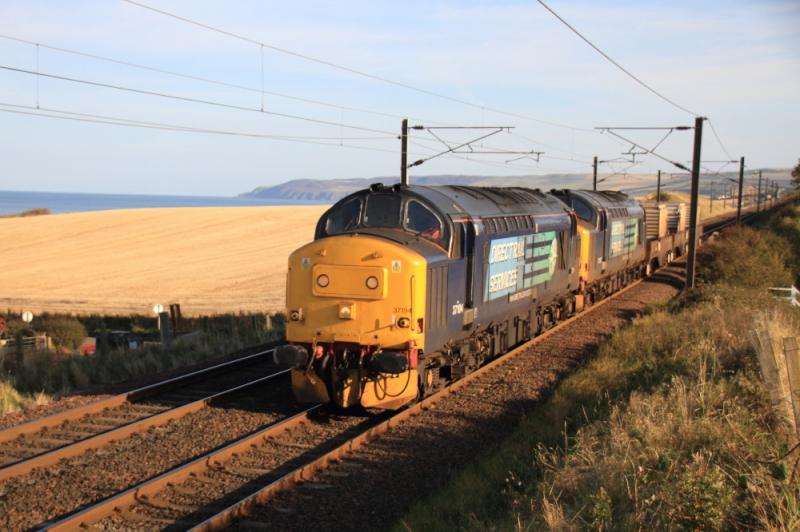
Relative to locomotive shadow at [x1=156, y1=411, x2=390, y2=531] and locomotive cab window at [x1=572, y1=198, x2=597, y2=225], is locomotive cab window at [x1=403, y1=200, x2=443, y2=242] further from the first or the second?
locomotive cab window at [x1=572, y1=198, x2=597, y2=225]

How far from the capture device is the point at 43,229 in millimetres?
71250

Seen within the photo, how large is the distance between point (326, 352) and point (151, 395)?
3445 mm

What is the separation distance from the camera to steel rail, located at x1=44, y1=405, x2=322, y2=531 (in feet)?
24.9

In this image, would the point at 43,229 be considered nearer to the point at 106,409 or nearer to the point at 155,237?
the point at 155,237

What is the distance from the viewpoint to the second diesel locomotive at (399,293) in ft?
37.0

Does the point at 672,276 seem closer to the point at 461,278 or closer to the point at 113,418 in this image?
the point at 461,278

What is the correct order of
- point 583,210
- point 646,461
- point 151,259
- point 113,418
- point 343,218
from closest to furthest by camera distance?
point 646,461 → point 113,418 → point 343,218 → point 583,210 → point 151,259

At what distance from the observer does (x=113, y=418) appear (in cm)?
1173

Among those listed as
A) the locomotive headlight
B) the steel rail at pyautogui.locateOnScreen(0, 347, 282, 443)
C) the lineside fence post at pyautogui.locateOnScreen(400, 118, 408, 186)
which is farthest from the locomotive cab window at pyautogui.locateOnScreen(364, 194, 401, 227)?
the lineside fence post at pyautogui.locateOnScreen(400, 118, 408, 186)

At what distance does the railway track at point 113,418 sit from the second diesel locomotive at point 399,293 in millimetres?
2016

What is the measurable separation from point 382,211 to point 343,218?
2.14 ft

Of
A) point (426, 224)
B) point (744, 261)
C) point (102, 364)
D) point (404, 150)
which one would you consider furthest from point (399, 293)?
point (744, 261)

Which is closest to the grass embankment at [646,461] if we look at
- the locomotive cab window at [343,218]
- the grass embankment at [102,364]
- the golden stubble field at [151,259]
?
the locomotive cab window at [343,218]

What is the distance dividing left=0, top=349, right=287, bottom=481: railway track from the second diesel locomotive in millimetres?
2016
